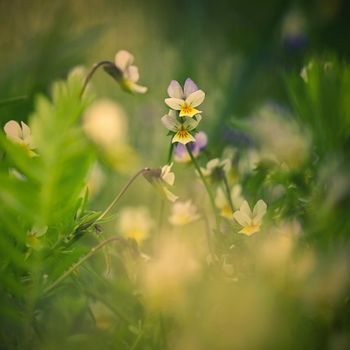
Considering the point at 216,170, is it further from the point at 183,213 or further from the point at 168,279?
the point at 168,279

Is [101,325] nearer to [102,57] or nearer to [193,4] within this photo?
[193,4]

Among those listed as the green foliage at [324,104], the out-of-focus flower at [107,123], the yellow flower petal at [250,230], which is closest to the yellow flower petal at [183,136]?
the yellow flower petal at [250,230]

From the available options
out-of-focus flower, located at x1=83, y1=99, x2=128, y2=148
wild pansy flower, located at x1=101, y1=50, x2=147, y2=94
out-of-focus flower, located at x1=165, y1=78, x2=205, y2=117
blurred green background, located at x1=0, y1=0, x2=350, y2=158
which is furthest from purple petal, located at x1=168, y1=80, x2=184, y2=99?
out-of-focus flower, located at x1=83, y1=99, x2=128, y2=148

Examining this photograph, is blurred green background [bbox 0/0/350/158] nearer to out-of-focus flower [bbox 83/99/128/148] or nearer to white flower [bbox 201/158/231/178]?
out-of-focus flower [bbox 83/99/128/148]

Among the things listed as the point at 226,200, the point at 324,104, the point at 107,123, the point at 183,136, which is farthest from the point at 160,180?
the point at 107,123

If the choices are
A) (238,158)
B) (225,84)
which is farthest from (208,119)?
(238,158)

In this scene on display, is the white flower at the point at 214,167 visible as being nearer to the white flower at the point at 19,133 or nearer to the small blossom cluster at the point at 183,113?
the small blossom cluster at the point at 183,113
